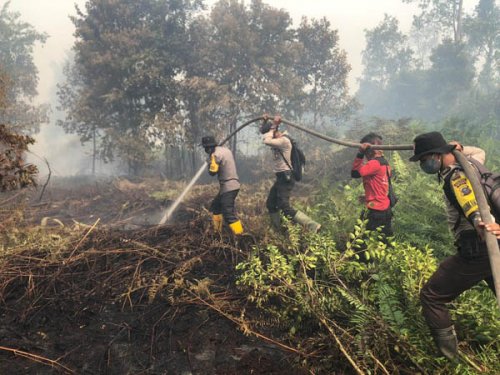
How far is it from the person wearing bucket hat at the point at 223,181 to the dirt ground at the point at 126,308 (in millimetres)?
311

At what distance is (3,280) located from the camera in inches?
176

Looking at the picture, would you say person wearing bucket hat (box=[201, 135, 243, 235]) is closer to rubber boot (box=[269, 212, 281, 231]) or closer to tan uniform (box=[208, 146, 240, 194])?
tan uniform (box=[208, 146, 240, 194])

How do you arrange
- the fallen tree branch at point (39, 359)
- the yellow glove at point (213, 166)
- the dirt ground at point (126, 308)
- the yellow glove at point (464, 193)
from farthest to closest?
the yellow glove at point (213, 166) < the dirt ground at point (126, 308) < the fallen tree branch at point (39, 359) < the yellow glove at point (464, 193)

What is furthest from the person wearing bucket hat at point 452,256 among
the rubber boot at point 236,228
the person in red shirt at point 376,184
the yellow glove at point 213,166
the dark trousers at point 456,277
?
the yellow glove at point 213,166

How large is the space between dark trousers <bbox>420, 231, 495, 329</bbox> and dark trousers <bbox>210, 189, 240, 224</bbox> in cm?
352

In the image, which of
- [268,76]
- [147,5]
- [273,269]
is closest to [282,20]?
[268,76]

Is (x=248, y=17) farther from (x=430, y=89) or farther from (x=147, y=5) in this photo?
(x=430, y=89)

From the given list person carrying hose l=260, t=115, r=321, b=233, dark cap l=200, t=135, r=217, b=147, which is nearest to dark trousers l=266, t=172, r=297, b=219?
person carrying hose l=260, t=115, r=321, b=233

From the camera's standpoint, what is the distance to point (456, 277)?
2584 millimetres

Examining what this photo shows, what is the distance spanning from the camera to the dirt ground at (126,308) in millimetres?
3225

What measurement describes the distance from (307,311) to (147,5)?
15947 mm

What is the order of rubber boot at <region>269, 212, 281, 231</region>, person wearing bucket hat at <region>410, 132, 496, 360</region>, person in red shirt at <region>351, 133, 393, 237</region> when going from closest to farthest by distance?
1. person wearing bucket hat at <region>410, 132, 496, 360</region>
2. person in red shirt at <region>351, 133, 393, 237</region>
3. rubber boot at <region>269, 212, 281, 231</region>

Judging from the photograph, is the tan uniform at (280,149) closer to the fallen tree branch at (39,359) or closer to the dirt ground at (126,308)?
the dirt ground at (126,308)

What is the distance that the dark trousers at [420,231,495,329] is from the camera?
249 cm
